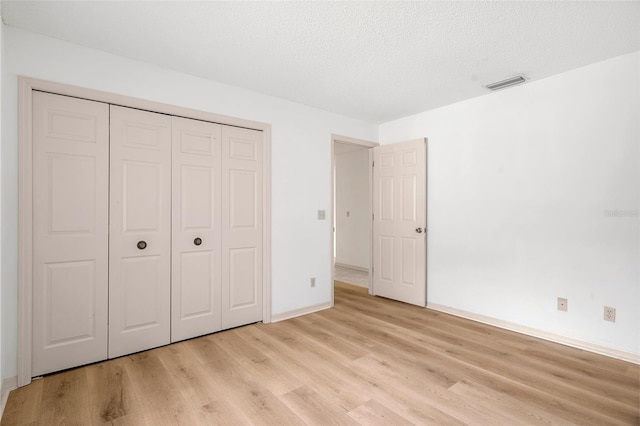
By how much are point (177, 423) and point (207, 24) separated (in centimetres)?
254

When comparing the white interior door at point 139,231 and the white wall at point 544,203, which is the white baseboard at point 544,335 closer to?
the white wall at point 544,203

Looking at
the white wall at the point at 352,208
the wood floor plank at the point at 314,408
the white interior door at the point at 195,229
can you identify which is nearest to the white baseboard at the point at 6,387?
the white interior door at the point at 195,229

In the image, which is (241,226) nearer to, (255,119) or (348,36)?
(255,119)

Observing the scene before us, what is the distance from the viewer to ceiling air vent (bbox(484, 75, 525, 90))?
2951mm

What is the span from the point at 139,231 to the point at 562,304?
12.7 ft

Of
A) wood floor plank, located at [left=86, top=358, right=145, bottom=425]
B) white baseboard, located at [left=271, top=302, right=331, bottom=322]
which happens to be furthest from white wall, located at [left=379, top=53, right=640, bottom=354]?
wood floor plank, located at [left=86, top=358, right=145, bottom=425]

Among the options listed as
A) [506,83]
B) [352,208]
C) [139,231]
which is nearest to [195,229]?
[139,231]

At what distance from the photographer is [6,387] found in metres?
2.05

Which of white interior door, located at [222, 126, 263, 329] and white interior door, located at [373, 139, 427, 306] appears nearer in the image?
white interior door, located at [222, 126, 263, 329]

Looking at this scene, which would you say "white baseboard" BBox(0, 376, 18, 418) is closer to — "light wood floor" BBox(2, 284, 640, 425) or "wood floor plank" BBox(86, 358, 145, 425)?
"light wood floor" BBox(2, 284, 640, 425)

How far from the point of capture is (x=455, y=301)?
371cm

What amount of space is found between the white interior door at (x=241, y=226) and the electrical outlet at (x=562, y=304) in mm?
2929

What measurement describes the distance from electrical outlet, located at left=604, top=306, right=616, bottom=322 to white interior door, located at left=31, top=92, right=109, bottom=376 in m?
4.16

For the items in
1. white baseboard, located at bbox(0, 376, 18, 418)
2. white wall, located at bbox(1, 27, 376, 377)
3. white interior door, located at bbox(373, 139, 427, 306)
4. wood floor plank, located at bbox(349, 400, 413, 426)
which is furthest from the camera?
white interior door, located at bbox(373, 139, 427, 306)
